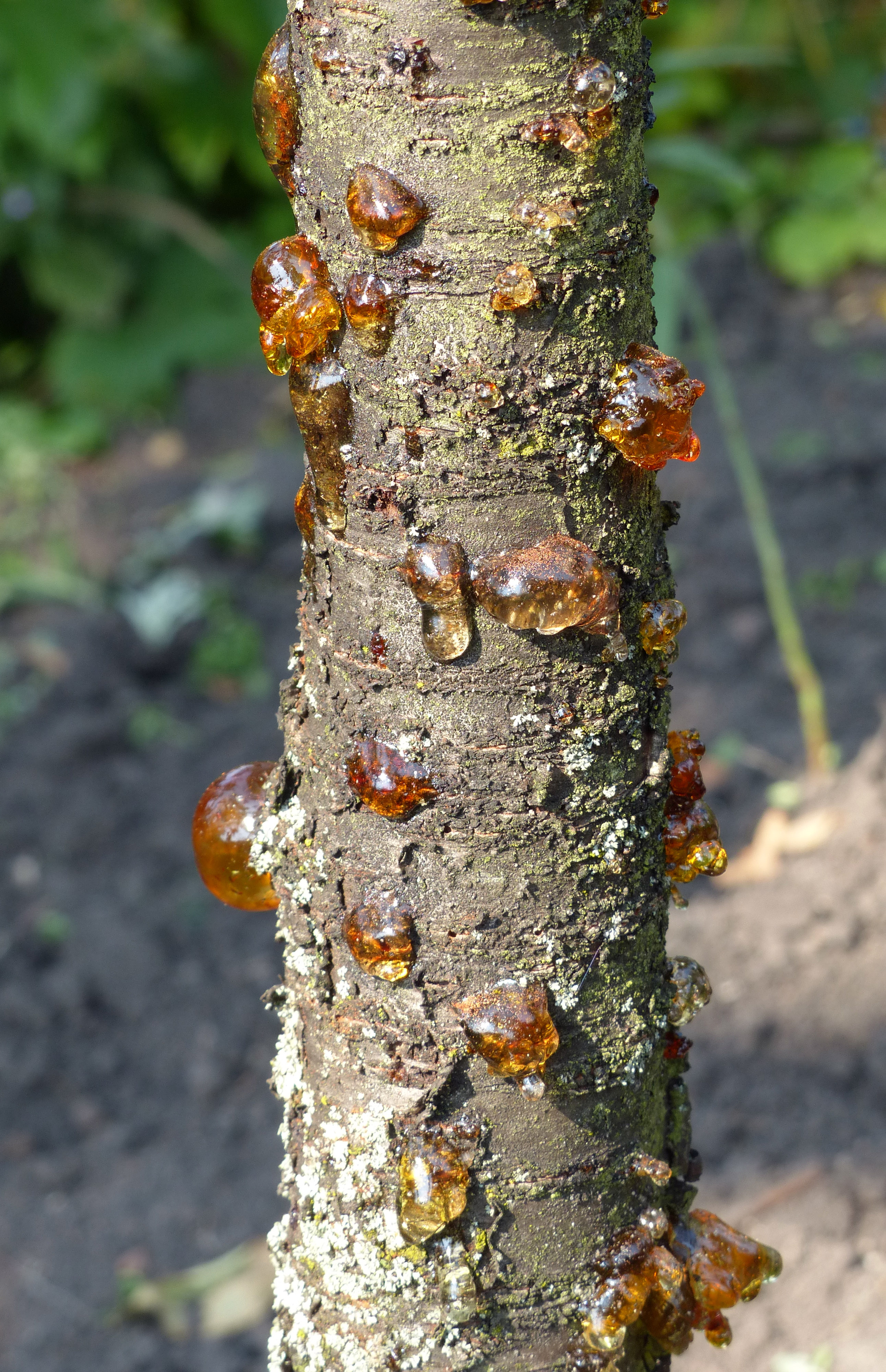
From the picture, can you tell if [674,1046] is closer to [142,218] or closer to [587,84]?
[587,84]

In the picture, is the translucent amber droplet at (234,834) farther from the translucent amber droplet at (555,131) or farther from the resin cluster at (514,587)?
the translucent amber droplet at (555,131)

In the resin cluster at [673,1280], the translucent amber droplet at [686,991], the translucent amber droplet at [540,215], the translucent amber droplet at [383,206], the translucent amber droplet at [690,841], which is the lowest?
the resin cluster at [673,1280]

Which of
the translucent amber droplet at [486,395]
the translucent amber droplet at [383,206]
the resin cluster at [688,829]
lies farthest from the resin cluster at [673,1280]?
the translucent amber droplet at [383,206]

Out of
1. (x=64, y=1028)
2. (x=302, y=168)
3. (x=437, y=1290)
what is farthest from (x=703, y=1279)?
(x=64, y=1028)

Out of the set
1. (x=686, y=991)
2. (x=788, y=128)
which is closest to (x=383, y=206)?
(x=686, y=991)

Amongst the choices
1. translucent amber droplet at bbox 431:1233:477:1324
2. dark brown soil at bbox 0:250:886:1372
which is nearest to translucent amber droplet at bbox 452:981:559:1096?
translucent amber droplet at bbox 431:1233:477:1324

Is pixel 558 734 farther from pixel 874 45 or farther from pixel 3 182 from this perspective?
pixel 874 45

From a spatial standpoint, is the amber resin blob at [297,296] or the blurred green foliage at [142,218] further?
the blurred green foliage at [142,218]
